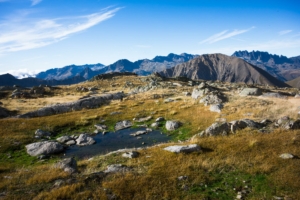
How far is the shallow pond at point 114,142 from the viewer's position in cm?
2364

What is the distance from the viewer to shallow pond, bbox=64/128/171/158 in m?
23.6

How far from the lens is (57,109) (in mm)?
43031

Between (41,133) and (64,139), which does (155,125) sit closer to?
(64,139)

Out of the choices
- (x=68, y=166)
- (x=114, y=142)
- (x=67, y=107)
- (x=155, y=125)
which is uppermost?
(x=67, y=107)

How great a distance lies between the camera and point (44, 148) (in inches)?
906

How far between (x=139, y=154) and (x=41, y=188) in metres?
7.91

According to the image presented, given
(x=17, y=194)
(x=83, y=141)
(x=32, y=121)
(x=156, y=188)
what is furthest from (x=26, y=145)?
(x=156, y=188)

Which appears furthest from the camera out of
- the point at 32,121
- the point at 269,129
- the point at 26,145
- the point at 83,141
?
the point at 32,121

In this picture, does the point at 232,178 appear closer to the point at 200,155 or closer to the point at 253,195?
the point at 253,195

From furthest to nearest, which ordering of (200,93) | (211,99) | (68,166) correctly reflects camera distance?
(200,93) → (211,99) → (68,166)

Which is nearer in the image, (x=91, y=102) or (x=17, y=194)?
(x=17, y=194)

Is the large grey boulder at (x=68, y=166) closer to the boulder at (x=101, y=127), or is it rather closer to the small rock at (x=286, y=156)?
the boulder at (x=101, y=127)

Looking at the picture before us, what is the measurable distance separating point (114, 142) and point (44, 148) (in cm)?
775

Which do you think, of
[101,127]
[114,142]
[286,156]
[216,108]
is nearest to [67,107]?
[101,127]
